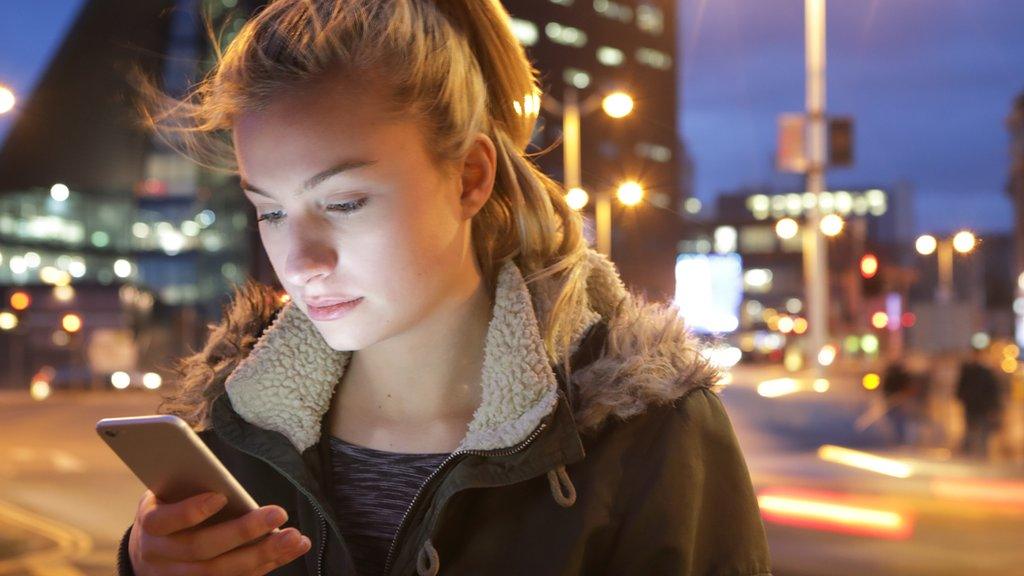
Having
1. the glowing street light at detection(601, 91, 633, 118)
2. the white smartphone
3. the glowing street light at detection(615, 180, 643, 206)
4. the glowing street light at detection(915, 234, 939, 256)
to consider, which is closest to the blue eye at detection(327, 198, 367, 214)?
the white smartphone

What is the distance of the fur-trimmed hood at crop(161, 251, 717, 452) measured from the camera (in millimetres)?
1717

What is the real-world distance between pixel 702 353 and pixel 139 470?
90 cm

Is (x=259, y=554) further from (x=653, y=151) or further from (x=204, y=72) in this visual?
(x=653, y=151)

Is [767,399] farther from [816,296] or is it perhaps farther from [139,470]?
[139,470]

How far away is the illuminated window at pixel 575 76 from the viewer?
4082 mm

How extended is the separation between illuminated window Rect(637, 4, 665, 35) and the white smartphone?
12.5ft

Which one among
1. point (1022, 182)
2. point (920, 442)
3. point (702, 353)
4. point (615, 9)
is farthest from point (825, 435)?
point (1022, 182)

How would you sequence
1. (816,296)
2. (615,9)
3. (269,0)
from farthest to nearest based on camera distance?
(816,296), (615,9), (269,0)

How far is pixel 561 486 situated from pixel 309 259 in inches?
19.6

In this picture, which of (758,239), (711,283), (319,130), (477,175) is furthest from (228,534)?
(758,239)

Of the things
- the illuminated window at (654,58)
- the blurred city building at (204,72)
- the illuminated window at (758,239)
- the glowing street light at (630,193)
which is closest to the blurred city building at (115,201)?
the blurred city building at (204,72)

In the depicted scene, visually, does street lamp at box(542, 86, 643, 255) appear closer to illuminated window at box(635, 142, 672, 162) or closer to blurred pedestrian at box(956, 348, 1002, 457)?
illuminated window at box(635, 142, 672, 162)

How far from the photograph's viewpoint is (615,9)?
4.81 m

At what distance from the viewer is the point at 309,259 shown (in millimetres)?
1630
